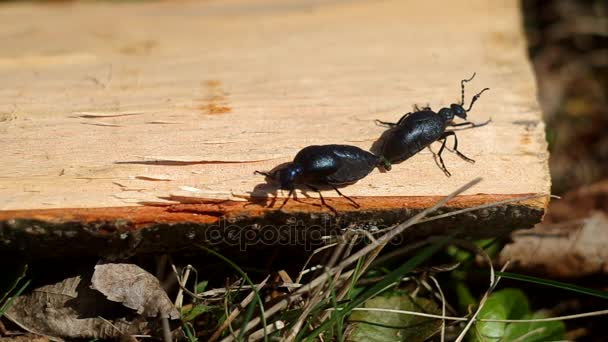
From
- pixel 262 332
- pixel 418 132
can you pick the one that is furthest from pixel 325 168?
pixel 262 332

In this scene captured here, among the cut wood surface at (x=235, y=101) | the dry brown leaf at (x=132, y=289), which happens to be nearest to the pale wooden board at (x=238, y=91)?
the cut wood surface at (x=235, y=101)

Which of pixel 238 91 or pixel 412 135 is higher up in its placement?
pixel 238 91

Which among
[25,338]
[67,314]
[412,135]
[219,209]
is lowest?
[25,338]

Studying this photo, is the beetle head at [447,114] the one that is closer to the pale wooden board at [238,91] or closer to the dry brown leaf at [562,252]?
the pale wooden board at [238,91]

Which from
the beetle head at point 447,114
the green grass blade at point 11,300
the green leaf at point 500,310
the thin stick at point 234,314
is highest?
the beetle head at point 447,114

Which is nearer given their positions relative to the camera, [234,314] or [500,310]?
[234,314]

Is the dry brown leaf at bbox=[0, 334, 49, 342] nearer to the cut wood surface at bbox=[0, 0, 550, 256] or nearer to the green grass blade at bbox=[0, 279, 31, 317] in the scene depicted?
the green grass blade at bbox=[0, 279, 31, 317]

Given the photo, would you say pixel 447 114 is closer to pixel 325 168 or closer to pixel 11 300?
pixel 325 168
